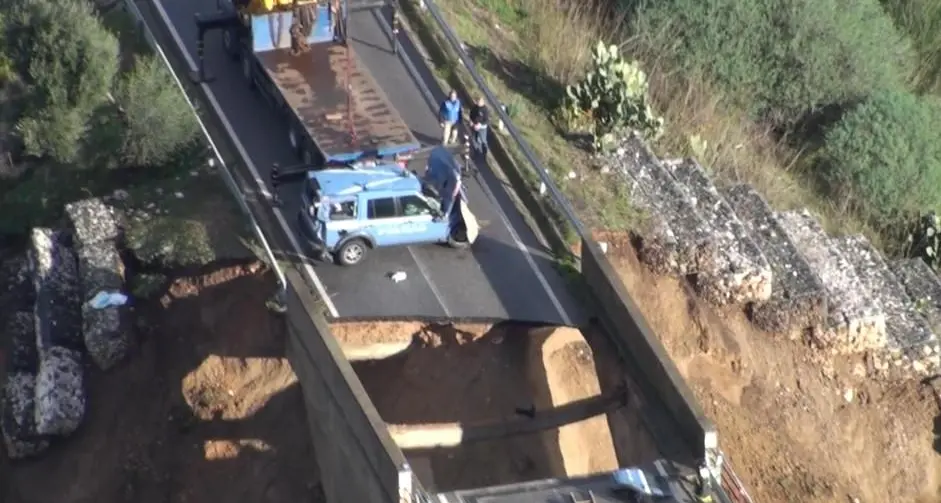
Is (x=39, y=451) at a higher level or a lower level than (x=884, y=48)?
lower

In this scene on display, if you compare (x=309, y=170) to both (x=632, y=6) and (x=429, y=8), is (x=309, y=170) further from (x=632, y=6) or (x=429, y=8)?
(x=632, y=6)

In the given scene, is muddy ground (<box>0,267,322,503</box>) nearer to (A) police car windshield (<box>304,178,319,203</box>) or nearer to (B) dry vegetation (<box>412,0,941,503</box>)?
(A) police car windshield (<box>304,178,319,203</box>)

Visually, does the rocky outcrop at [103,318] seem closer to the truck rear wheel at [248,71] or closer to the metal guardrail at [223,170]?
the metal guardrail at [223,170]

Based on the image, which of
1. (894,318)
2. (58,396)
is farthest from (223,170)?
(894,318)

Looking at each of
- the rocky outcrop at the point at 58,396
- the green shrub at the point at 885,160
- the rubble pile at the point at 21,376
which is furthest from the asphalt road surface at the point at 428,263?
the green shrub at the point at 885,160

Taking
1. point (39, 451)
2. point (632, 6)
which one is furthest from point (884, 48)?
point (39, 451)
